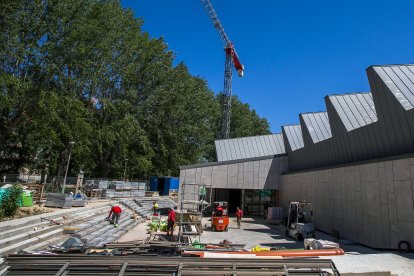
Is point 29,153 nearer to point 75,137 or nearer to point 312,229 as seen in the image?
point 75,137

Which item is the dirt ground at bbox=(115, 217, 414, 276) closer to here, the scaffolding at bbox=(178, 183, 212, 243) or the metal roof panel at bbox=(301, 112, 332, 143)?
the scaffolding at bbox=(178, 183, 212, 243)

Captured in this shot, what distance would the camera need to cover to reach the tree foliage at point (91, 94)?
26609 millimetres

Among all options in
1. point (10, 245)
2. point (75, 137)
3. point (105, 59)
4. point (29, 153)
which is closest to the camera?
point (10, 245)

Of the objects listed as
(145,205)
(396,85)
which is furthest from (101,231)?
(396,85)

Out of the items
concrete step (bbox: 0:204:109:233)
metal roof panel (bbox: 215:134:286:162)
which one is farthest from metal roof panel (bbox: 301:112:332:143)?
concrete step (bbox: 0:204:109:233)

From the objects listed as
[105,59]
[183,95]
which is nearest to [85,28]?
[105,59]

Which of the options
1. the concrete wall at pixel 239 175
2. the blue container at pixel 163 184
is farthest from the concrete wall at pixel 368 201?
the blue container at pixel 163 184

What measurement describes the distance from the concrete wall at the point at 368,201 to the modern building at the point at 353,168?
45 millimetres

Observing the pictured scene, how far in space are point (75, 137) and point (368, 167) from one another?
25955 mm

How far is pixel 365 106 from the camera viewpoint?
21922 millimetres

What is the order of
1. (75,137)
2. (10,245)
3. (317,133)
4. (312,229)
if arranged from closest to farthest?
(10,245) < (312,229) < (317,133) < (75,137)

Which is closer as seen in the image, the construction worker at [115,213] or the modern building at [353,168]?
the modern building at [353,168]

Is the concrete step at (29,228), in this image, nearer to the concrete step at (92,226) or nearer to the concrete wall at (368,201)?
the concrete step at (92,226)

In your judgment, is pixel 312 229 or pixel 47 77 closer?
pixel 312 229
